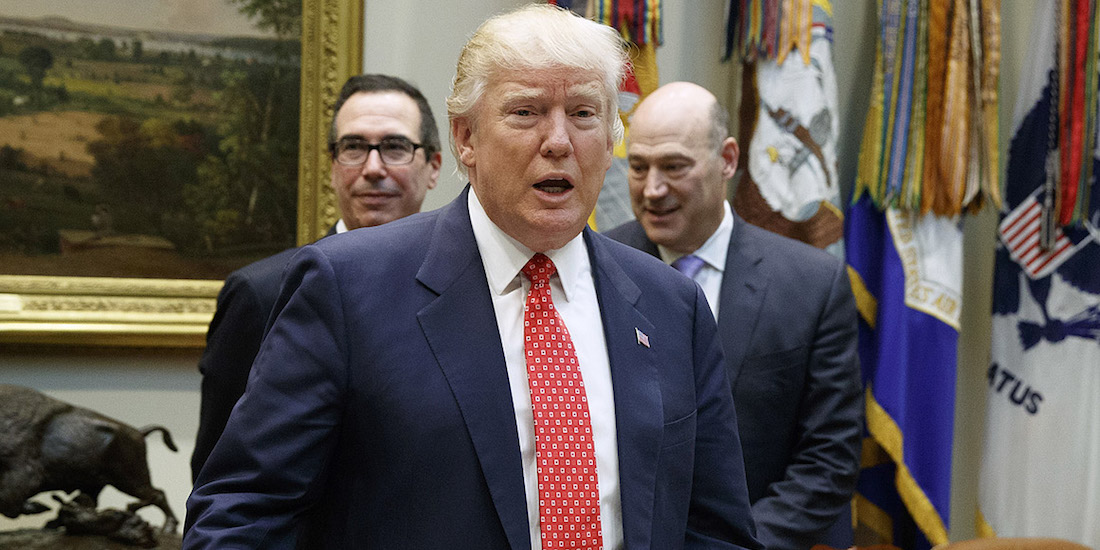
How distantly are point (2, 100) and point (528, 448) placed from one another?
111 inches

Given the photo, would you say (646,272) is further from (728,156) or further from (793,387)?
(728,156)

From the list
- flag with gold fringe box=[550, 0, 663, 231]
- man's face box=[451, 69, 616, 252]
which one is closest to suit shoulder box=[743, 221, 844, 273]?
flag with gold fringe box=[550, 0, 663, 231]

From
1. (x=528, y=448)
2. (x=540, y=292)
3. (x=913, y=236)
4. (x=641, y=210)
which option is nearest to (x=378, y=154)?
(x=641, y=210)

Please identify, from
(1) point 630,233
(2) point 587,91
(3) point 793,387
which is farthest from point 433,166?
(2) point 587,91

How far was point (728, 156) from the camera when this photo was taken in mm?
3090

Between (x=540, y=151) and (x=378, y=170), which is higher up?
(x=540, y=151)

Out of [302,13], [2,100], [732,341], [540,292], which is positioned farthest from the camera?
[302,13]

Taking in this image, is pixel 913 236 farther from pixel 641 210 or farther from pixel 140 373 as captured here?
pixel 140 373

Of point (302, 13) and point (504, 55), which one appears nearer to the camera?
point (504, 55)

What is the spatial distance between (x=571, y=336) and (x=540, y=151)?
0.31m

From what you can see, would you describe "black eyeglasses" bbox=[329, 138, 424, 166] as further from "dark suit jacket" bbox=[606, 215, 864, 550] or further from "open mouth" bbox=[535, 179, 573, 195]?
"open mouth" bbox=[535, 179, 573, 195]

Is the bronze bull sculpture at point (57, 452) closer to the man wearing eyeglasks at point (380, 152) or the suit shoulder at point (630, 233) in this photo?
the man wearing eyeglasks at point (380, 152)

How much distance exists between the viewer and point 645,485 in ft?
5.31

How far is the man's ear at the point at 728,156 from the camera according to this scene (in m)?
3.05
